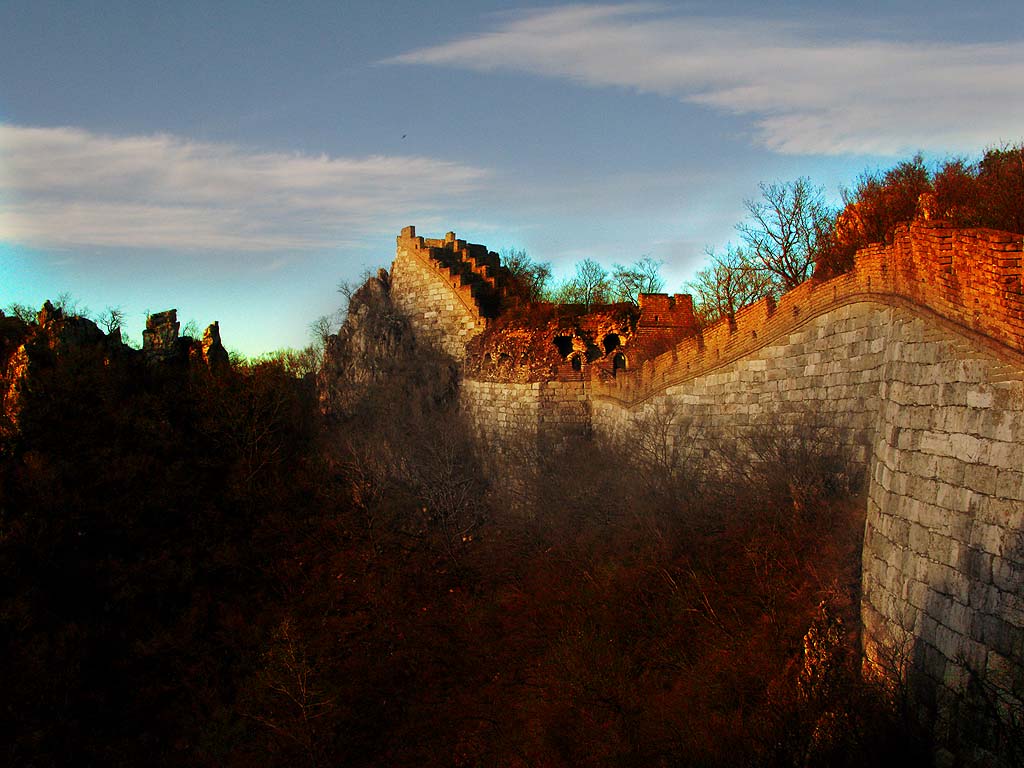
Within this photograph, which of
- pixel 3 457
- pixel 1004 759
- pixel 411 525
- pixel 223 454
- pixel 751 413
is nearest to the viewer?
pixel 1004 759

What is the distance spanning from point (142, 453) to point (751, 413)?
21526 mm

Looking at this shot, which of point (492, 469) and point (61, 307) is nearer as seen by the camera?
point (492, 469)

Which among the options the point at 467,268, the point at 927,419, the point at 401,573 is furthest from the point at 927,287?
the point at 467,268

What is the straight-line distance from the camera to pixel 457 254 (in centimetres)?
3027

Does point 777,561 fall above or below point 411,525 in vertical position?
above

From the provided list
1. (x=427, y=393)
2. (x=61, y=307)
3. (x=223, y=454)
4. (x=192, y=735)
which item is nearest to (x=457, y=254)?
(x=427, y=393)

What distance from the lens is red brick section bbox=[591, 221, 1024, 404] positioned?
637 centimetres

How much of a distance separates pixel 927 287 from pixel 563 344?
55.9 ft

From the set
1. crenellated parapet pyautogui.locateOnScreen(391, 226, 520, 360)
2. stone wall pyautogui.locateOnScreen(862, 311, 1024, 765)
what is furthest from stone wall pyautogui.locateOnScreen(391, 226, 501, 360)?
stone wall pyautogui.locateOnScreen(862, 311, 1024, 765)

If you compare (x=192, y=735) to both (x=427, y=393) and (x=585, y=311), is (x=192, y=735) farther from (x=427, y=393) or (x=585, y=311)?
(x=585, y=311)

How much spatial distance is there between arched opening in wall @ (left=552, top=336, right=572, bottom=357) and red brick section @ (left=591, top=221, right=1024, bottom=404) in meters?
9.20

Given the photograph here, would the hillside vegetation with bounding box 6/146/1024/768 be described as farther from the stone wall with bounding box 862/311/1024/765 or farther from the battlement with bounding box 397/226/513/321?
the battlement with bounding box 397/226/513/321

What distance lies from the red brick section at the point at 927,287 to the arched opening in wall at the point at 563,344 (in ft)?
30.2

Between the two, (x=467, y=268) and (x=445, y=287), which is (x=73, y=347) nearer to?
(x=445, y=287)
